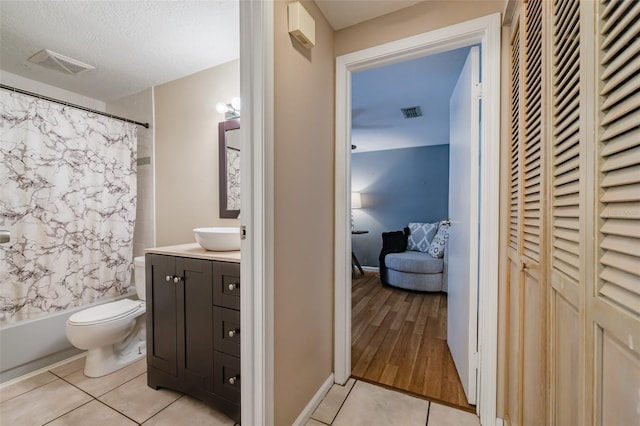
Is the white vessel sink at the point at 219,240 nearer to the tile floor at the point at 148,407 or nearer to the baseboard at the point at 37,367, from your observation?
the tile floor at the point at 148,407

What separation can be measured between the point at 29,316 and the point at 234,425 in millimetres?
1756

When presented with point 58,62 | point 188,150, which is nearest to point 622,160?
point 188,150

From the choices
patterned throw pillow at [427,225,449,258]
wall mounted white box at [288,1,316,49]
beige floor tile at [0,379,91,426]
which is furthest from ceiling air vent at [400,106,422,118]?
beige floor tile at [0,379,91,426]

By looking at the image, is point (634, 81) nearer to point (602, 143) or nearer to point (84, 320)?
point (602, 143)

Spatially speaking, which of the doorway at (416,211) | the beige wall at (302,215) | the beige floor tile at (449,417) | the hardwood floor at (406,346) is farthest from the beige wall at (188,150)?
the beige floor tile at (449,417)

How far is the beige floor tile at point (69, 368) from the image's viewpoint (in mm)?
1833

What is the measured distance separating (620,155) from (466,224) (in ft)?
3.81

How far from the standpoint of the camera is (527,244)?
3.26 feet

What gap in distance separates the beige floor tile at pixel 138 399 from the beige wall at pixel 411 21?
2344 mm

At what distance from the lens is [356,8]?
1.50 meters

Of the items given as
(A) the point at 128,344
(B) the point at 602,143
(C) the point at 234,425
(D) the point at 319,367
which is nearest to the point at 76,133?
(A) the point at 128,344

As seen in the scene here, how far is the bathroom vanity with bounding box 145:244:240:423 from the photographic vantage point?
1336mm

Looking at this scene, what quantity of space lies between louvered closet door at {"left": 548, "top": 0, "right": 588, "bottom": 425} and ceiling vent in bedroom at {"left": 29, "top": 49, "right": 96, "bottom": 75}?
9.70 ft

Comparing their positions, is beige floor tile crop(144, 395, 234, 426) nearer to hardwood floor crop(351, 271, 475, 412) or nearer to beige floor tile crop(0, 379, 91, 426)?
beige floor tile crop(0, 379, 91, 426)
